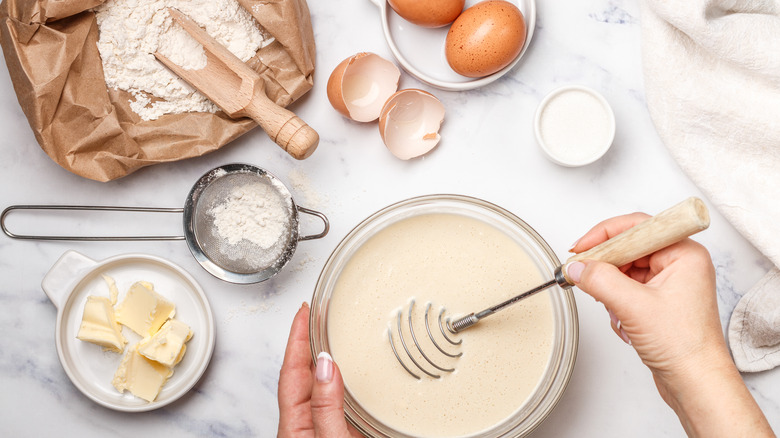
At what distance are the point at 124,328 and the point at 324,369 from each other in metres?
0.59

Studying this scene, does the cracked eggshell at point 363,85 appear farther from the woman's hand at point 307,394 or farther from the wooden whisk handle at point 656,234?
the wooden whisk handle at point 656,234

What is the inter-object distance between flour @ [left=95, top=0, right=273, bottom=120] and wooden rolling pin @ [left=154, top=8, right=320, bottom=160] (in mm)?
25

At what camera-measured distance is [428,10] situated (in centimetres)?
141

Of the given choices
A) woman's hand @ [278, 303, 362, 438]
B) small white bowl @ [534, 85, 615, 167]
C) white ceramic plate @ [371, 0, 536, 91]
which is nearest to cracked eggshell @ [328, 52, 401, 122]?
white ceramic plate @ [371, 0, 536, 91]

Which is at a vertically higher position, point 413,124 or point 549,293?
point 413,124

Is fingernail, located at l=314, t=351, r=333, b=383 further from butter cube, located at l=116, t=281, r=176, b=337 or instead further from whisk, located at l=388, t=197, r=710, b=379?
butter cube, located at l=116, t=281, r=176, b=337

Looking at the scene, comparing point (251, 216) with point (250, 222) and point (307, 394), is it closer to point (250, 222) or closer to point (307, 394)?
point (250, 222)

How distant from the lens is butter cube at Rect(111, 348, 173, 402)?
144 cm

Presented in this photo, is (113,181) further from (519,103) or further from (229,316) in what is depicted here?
(519,103)

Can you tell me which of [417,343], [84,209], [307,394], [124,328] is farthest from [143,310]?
[417,343]

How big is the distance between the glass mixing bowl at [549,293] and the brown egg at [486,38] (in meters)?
0.32

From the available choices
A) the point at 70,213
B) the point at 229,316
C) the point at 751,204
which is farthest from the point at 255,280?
the point at 751,204

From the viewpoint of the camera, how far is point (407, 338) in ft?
4.29

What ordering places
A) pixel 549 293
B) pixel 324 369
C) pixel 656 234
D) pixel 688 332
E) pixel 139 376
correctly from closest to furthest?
1. pixel 656 234
2. pixel 688 332
3. pixel 324 369
4. pixel 549 293
5. pixel 139 376
